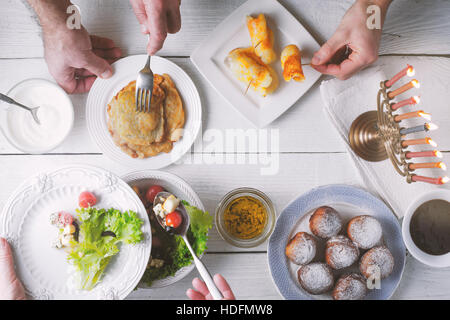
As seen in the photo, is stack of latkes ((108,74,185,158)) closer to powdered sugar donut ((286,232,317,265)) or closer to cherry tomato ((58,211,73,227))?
cherry tomato ((58,211,73,227))

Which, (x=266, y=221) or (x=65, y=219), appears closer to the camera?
(x=65, y=219)

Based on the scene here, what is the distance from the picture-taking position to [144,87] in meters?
1.21

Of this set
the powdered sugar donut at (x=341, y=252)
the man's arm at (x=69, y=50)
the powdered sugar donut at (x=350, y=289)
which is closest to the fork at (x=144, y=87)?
the man's arm at (x=69, y=50)

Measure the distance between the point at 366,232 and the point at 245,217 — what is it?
15.7 inches

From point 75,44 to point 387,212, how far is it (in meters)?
1.17

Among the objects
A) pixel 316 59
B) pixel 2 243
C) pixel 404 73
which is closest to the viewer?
pixel 404 73

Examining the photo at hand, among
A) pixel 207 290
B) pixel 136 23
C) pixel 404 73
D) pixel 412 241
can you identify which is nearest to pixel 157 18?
pixel 136 23

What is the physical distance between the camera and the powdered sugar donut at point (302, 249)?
1.20 metres

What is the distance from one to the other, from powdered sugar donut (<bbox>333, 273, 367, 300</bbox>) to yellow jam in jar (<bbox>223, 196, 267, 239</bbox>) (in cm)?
31

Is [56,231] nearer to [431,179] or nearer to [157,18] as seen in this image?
[157,18]

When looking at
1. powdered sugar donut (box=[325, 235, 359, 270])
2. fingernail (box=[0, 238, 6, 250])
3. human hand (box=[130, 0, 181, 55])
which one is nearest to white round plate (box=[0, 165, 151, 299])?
fingernail (box=[0, 238, 6, 250])

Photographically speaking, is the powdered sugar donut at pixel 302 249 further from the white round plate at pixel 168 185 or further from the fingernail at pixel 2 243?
the fingernail at pixel 2 243

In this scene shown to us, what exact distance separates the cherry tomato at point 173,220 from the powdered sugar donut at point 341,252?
0.50 meters
